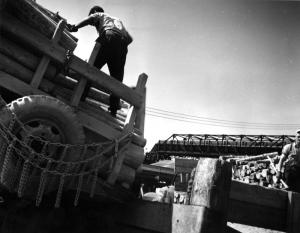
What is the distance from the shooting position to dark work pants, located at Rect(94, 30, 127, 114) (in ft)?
16.0

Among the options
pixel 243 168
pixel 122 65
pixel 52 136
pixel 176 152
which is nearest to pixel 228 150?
pixel 176 152

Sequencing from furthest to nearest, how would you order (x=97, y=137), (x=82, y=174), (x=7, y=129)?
(x=97, y=137) < (x=82, y=174) < (x=7, y=129)

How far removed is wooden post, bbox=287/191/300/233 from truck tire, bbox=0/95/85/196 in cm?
290

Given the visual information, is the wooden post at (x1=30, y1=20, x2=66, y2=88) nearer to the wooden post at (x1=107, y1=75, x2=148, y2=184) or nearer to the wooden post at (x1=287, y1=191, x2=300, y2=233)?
the wooden post at (x1=107, y1=75, x2=148, y2=184)

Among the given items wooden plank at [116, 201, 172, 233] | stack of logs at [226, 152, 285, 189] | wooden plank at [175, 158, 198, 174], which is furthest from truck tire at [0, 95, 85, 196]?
wooden plank at [175, 158, 198, 174]

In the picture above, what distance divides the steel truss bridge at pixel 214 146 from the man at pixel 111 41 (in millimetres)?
23638

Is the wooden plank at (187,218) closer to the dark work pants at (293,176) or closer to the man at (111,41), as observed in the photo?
the man at (111,41)

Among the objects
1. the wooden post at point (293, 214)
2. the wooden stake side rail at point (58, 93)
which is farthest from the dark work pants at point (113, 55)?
the wooden post at point (293, 214)

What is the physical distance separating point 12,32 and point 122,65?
6.84ft

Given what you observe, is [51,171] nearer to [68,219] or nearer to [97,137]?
[97,137]

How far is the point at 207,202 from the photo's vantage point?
10.7 ft

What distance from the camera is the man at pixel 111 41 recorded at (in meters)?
4.89

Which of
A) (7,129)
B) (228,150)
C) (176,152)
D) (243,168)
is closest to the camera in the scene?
(7,129)

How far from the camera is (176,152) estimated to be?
100ft
